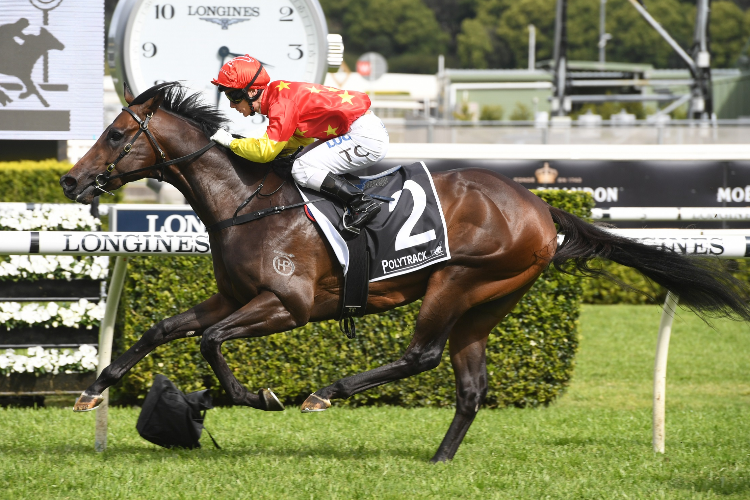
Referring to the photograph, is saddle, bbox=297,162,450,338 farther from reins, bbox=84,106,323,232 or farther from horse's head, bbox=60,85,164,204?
horse's head, bbox=60,85,164,204

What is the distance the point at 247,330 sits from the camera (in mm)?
3723

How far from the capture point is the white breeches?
3.88 m

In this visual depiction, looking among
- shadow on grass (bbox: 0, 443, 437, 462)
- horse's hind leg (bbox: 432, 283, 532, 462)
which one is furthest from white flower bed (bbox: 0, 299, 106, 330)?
horse's hind leg (bbox: 432, 283, 532, 462)

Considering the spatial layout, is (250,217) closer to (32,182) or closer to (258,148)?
(258,148)

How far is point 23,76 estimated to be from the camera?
5.19 metres

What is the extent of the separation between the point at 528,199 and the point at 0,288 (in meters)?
3.21

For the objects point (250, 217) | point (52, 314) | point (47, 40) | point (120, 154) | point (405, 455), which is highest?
point (47, 40)

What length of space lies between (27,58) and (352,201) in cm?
252

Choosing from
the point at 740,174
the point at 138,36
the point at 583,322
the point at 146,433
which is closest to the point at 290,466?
the point at 146,433

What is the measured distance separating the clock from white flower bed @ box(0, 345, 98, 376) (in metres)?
1.77

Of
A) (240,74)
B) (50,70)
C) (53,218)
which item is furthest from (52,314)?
(240,74)

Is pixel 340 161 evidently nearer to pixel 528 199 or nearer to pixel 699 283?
pixel 528 199

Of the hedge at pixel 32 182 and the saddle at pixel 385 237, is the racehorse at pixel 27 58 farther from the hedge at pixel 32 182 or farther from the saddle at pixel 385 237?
the hedge at pixel 32 182

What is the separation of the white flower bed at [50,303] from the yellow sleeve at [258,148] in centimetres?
192
